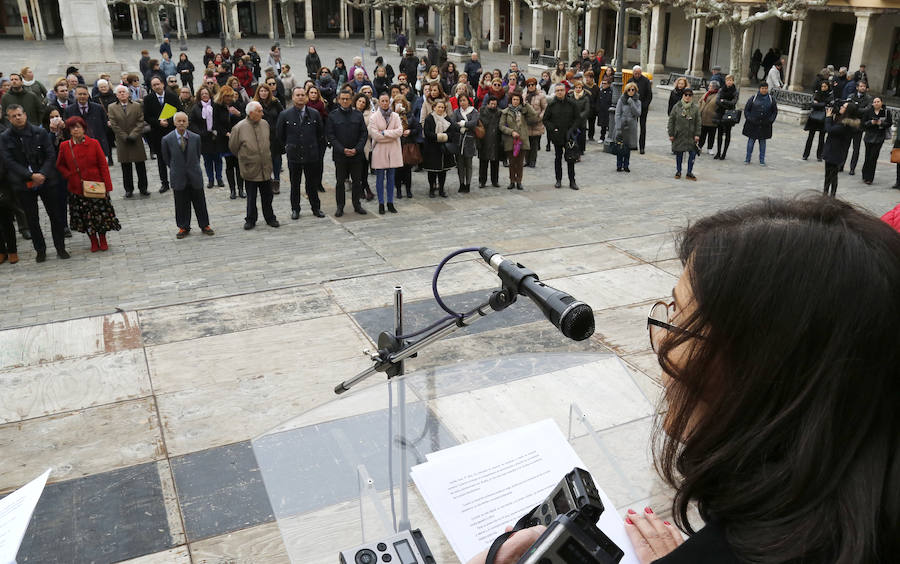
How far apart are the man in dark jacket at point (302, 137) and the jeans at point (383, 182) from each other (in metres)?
0.90

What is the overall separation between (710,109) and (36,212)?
495 inches

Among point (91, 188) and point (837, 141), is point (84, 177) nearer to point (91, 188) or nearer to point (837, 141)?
point (91, 188)

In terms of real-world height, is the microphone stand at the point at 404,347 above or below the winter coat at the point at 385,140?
above

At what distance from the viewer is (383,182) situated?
38.5 ft

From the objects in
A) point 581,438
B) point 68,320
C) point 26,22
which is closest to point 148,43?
point 26,22

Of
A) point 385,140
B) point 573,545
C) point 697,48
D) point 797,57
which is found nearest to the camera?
point 573,545

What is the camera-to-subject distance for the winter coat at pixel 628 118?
569 inches

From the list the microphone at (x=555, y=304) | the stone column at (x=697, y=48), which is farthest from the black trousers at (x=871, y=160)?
the stone column at (x=697, y=48)

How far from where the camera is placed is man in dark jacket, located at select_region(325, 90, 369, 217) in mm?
11422

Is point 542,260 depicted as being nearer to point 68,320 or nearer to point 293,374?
point 293,374

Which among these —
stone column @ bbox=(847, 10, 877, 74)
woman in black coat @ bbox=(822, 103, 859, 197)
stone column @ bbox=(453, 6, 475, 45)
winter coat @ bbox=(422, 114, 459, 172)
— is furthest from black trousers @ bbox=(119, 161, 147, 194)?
stone column @ bbox=(453, 6, 475, 45)

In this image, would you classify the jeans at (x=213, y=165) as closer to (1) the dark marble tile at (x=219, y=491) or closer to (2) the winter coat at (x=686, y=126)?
(2) the winter coat at (x=686, y=126)

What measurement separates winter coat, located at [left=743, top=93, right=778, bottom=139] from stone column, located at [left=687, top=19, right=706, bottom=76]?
1907cm

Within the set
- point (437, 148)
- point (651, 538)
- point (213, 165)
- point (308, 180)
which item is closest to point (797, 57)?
point (437, 148)
